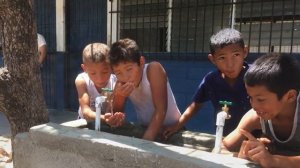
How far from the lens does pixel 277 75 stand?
1581 millimetres

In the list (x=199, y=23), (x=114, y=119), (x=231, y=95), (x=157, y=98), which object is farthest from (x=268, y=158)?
(x=199, y=23)

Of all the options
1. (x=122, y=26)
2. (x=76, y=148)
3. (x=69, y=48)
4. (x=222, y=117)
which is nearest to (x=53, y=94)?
(x=69, y=48)

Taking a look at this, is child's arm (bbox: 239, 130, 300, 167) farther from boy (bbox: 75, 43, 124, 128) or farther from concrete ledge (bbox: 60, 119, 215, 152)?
boy (bbox: 75, 43, 124, 128)

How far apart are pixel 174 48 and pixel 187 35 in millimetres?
325

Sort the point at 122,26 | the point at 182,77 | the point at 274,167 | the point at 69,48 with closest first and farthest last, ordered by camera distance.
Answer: the point at 274,167 → the point at 182,77 → the point at 122,26 → the point at 69,48

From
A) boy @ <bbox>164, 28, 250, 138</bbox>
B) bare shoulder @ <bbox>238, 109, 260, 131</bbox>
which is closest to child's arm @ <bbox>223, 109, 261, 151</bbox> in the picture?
bare shoulder @ <bbox>238, 109, 260, 131</bbox>

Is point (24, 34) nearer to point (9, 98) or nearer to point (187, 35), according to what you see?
point (9, 98)

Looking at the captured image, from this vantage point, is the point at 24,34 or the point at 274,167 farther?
the point at 24,34

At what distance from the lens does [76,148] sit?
2.08 metres

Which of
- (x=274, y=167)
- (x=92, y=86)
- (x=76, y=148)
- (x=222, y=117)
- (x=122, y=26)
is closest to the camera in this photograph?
(x=274, y=167)

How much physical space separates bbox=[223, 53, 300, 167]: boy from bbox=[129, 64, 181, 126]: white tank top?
89 cm

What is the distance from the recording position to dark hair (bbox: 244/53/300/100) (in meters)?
1.57

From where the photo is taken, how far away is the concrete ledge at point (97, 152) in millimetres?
1689

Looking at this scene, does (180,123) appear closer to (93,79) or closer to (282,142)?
(93,79)
